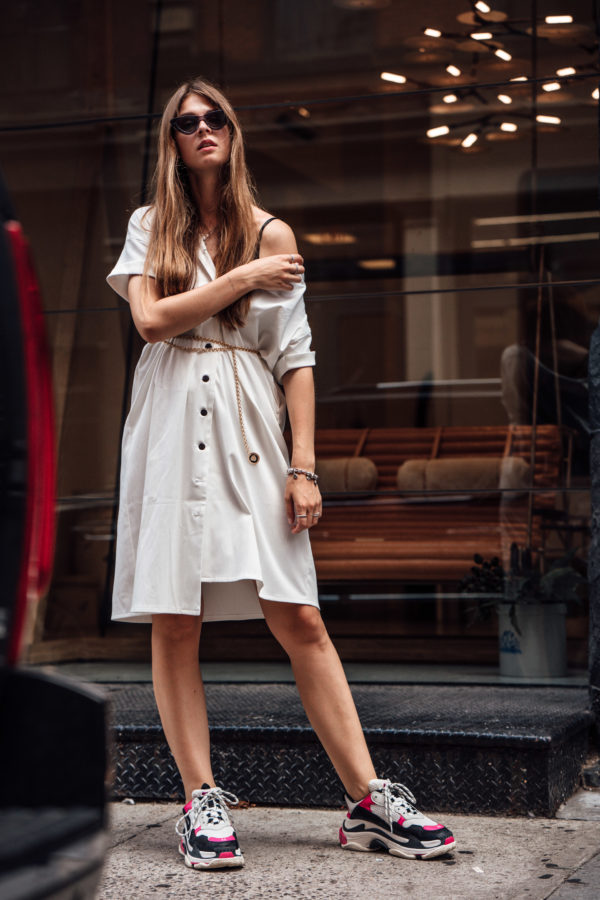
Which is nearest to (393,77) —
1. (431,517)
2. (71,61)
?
(71,61)

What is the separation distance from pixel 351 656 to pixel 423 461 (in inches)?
41.3

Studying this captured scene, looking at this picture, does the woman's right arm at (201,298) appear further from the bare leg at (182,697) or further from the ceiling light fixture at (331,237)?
the ceiling light fixture at (331,237)

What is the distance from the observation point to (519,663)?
5.07 meters

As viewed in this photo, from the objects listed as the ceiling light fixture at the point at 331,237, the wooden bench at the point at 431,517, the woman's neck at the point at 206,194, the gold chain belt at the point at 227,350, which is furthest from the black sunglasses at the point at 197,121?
the ceiling light fixture at the point at 331,237

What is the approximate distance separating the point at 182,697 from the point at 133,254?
117 centimetres

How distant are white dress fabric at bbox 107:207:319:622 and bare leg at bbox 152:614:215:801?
9 centimetres

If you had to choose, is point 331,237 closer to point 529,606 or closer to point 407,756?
point 529,606

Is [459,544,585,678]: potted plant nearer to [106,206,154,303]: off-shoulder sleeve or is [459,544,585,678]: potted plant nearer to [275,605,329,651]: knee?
[275,605,329,651]: knee

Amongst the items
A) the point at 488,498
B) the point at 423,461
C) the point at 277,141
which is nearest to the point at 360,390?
the point at 423,461

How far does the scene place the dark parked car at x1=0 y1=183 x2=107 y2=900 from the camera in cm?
Answer: 126

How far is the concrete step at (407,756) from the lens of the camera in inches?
138

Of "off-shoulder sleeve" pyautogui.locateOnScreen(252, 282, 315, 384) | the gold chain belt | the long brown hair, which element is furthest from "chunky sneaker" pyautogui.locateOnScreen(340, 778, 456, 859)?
the long brown hair

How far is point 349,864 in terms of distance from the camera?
10.0 feet

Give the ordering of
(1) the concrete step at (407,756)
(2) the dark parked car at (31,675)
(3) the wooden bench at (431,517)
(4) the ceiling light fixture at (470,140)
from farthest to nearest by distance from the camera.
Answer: (4) the ceiling light fixture at (470,140) → (3) the wooden bench at (431,517) → (1) the concrete step at (407,756) → (2) the dark parked car at (31,675)
